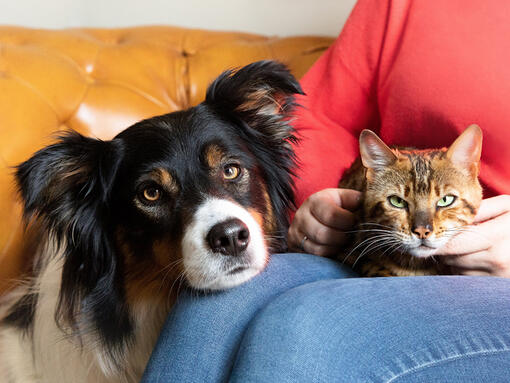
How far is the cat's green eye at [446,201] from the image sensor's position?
116 centimetres

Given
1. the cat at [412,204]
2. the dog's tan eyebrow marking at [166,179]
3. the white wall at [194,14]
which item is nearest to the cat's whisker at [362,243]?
the cat at [412,204]

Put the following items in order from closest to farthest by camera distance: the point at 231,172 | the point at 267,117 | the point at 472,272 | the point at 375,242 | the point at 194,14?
the point at 472,272 < the point at 375,242 < the point at 231,172 < the point at 267,117 < the point at 194,14

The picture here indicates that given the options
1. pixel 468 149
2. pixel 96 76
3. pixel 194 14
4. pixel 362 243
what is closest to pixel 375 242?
pixel 362 243

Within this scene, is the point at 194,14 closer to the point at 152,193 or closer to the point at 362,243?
the point at 152,193

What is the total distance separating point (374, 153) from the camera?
1.21 meters

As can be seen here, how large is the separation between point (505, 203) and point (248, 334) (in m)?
0.69

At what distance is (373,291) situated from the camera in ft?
3.13

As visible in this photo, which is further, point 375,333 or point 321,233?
point 321,233

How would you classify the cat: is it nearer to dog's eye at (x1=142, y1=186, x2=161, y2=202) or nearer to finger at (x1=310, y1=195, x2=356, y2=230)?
finger at (x1=310, y1=195, x2=356, y2=230)

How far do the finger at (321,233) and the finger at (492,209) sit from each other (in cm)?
34

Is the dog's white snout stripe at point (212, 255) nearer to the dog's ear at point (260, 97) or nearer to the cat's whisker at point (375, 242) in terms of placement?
the cat's whisker at point (375, 242)

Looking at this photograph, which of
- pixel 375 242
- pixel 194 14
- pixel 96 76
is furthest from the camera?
pixel 194 14

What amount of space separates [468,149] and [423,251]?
0.26m

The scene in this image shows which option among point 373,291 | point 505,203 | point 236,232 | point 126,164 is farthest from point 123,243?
point 505,203
